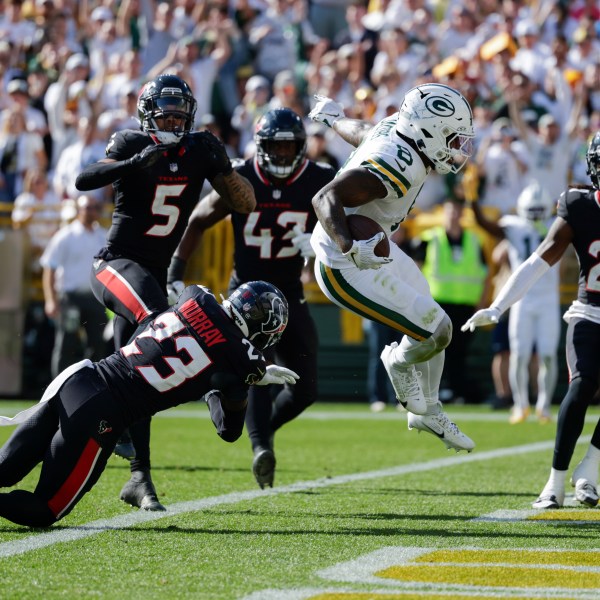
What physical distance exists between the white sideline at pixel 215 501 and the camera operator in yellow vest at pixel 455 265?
324cm

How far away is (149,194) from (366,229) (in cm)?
106

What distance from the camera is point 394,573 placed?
13.4ft

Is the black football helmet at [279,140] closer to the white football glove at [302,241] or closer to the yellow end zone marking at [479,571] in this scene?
the white football glove at [302,241]

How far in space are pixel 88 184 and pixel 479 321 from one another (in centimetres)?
186

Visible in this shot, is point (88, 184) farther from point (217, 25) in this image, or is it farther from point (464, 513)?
point (217, 25)

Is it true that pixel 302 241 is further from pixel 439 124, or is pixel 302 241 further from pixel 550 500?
pixel 550 500

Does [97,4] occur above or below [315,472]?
above

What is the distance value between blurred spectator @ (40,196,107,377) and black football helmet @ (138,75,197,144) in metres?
5.43

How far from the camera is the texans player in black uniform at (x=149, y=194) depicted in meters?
5.67

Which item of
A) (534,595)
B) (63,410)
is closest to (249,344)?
(63,410)

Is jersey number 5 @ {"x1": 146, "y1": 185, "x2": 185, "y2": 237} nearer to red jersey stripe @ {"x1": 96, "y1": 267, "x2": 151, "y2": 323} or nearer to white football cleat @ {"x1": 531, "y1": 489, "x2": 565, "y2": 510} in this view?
red jersey stripe @ {"x1": 96, "y1": 267, "x2": 151, "y2": 323}

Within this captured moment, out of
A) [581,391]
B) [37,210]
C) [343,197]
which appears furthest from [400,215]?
[37,210]

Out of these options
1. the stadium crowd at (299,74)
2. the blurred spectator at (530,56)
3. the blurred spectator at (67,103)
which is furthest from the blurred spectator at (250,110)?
the blurred spectator at (530,56)

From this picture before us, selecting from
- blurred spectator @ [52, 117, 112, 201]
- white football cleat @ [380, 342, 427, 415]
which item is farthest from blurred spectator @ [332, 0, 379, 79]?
white football cleat @ [380, 342, 427, 415]
